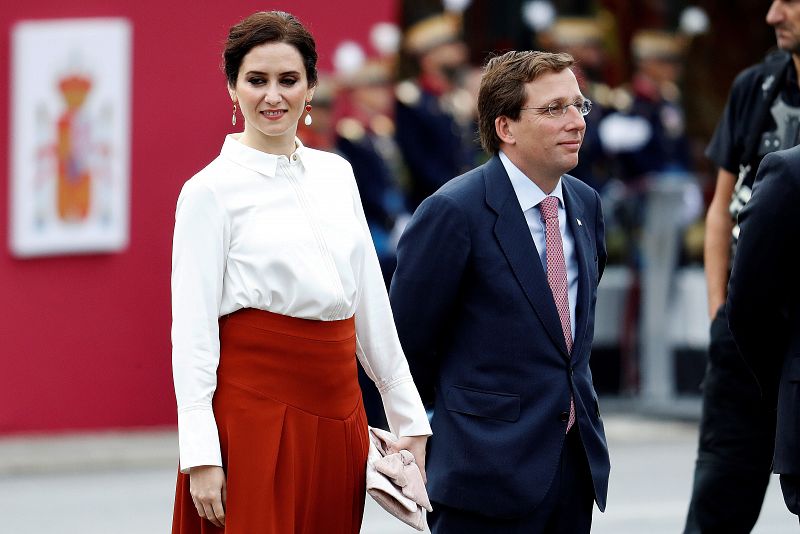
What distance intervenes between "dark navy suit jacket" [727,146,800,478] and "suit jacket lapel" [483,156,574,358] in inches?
17.9

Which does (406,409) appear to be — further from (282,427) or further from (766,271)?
(766,271)

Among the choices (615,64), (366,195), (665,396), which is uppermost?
(615,64)

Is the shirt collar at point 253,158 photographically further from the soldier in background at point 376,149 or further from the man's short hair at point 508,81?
the soldier in background at point 376,149

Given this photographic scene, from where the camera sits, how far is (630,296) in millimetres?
11875

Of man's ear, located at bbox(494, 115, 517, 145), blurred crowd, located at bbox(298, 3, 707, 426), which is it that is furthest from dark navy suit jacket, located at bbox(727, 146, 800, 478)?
blurred crowd, located at bbox(298, 3, 707, 426)

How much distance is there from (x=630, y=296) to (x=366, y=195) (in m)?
2.61

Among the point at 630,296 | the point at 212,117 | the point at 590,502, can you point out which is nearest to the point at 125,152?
the point at 212,117

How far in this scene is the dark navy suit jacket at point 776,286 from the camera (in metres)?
3.91

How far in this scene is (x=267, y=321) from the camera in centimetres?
372

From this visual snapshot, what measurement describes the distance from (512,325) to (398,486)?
62 centimetres

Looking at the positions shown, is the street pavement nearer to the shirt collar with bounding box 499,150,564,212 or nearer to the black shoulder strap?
the black shoulder strap

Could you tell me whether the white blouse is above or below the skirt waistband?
above

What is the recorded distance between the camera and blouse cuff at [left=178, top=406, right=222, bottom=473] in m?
3.61

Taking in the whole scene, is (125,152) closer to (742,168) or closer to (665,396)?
(665,396)
